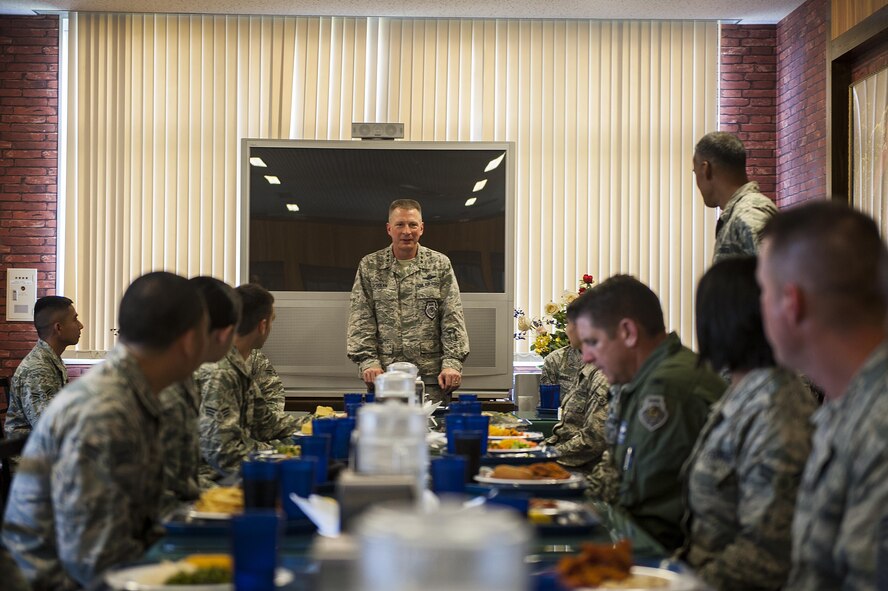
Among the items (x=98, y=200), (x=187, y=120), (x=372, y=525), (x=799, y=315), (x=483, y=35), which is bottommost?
(x=372, y=525)

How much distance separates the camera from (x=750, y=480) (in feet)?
6.11

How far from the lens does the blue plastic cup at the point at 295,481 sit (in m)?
1.96

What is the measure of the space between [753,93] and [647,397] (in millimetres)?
5896

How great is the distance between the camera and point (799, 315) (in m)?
1.55

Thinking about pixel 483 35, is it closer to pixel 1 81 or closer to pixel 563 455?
pixel 1 81

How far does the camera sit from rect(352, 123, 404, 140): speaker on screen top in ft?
21.1

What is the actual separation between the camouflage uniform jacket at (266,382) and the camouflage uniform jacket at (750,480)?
2427 millimetres

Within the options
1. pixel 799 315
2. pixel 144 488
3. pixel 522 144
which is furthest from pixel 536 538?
pixel 522 144

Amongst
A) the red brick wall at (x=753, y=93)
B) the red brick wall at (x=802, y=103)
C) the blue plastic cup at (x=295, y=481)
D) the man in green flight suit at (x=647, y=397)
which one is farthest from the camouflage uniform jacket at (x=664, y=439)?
the red brick wall at (x=753, y=93)

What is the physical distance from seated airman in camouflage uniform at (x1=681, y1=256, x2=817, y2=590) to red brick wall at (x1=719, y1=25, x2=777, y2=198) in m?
6.00

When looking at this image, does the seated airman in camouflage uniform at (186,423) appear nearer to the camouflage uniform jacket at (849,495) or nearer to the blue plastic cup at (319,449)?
the blue plastic cup at (319,449)

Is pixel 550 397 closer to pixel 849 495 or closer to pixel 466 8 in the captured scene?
pixel 849 495

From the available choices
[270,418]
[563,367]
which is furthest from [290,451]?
[563,367]

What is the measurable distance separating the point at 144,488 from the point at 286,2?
228 inches
